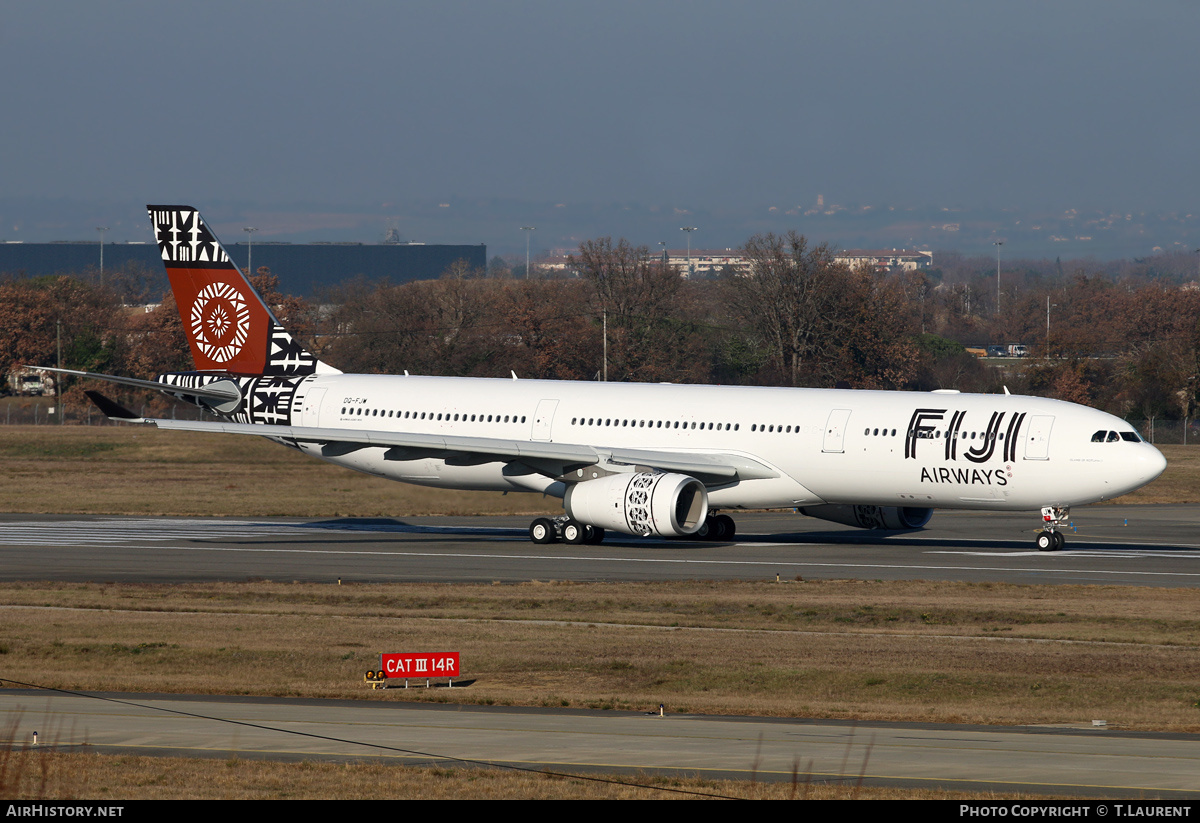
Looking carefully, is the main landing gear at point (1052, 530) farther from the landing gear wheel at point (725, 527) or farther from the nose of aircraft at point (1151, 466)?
the landing gear wheel at point (725, 527)

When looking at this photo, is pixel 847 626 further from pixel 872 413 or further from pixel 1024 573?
pixel 872 413

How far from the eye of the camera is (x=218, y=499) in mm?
53188

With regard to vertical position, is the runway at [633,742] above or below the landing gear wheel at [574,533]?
above

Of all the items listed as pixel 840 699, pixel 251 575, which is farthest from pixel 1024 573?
pixel 251 575

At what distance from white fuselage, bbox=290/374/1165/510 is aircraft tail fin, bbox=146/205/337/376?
90.6 inches

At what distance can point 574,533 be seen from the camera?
39.6 metres

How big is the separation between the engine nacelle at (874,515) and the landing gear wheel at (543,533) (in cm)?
684

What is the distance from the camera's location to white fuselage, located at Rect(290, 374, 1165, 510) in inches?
1401

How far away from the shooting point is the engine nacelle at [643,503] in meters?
36.5

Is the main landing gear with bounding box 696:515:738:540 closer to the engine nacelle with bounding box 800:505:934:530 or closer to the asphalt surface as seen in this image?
the asphalt surface

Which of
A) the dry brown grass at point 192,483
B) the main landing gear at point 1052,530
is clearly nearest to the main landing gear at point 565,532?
the dry brown grass at point 192,483


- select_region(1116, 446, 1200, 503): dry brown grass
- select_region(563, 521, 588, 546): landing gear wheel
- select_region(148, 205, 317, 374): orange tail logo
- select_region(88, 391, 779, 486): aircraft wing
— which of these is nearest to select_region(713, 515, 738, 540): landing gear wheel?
select_region(88, 391, 779, 486): aircraft wing

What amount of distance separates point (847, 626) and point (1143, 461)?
13.5 m

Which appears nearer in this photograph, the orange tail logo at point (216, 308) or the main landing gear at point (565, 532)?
the main landing gear at point (565, 532)
